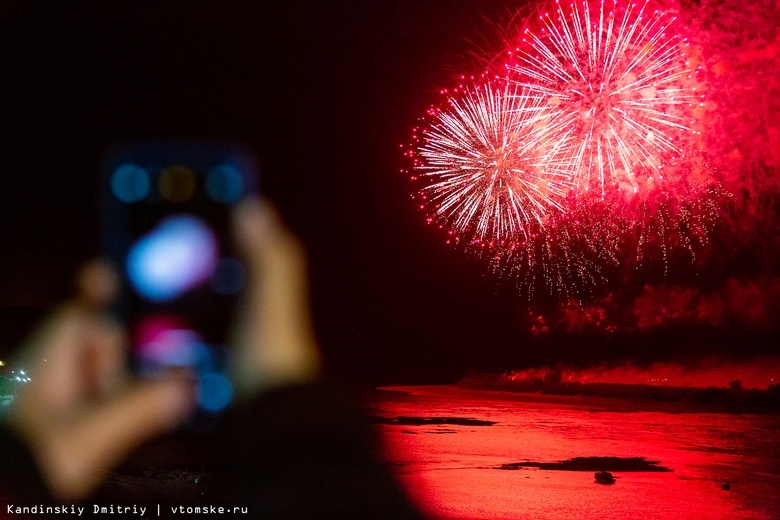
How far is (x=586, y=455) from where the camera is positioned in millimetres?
12070

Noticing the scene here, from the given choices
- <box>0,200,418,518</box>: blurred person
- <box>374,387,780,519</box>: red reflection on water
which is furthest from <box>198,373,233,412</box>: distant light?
<box>374,387,780,519</box>: red reflection on water

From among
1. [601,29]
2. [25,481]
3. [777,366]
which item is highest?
[601,29]

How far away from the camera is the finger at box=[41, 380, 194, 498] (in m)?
8.67

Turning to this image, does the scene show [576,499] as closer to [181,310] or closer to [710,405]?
[710,405]

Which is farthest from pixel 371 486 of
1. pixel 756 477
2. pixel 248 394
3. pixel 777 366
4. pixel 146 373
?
pixel 777 366

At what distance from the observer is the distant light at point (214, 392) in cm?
1725

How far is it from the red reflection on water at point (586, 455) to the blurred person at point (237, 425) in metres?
0.69

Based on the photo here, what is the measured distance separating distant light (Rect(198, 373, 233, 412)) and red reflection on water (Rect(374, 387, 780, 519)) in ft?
12.1

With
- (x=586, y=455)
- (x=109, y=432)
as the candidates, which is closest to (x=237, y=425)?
(x=109, y=432)

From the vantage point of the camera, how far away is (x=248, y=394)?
1920 cm

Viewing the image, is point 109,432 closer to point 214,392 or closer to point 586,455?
point 214,392

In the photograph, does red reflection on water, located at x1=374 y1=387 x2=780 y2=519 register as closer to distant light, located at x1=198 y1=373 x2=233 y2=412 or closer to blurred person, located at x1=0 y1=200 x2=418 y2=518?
blurred person, located at x1=0 y1=200 x2=418 y2=518

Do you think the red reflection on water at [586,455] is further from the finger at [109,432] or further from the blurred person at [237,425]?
the finger at [109,432]

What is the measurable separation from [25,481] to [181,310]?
17.5m
